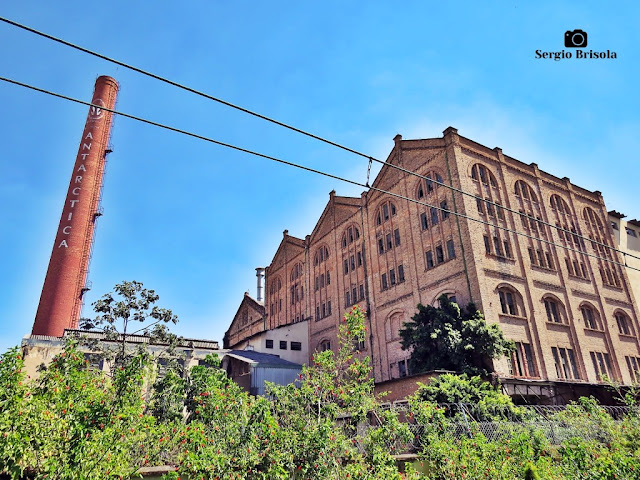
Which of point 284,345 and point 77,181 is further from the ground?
point 77,181

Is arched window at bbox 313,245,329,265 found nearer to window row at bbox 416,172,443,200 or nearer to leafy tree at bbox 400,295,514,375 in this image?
window row at bbox 416,172,443,200

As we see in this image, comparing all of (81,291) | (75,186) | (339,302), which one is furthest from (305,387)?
(75,186)

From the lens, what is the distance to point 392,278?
28.6 meters

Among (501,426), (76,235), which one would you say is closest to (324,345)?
(76,235)

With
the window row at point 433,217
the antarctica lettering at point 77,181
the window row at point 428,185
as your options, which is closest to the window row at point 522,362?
the window row at point 433,217

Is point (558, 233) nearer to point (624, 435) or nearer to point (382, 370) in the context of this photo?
point (382, 370)

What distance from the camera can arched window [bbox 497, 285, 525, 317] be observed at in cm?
2295

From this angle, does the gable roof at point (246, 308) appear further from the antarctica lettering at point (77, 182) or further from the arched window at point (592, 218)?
the arched window at point (592, 218)

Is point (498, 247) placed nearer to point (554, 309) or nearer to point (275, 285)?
point (554, 309)

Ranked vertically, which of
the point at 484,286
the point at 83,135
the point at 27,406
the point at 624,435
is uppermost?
the point at 83,135

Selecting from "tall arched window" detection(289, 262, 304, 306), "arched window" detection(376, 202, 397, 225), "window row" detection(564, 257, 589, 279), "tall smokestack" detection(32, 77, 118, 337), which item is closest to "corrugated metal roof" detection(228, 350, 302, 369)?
"tall arched window" detection(289, 262, 304, 306)

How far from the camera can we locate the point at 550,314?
24.6 m

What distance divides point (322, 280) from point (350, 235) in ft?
16.0

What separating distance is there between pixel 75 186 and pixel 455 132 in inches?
1055
